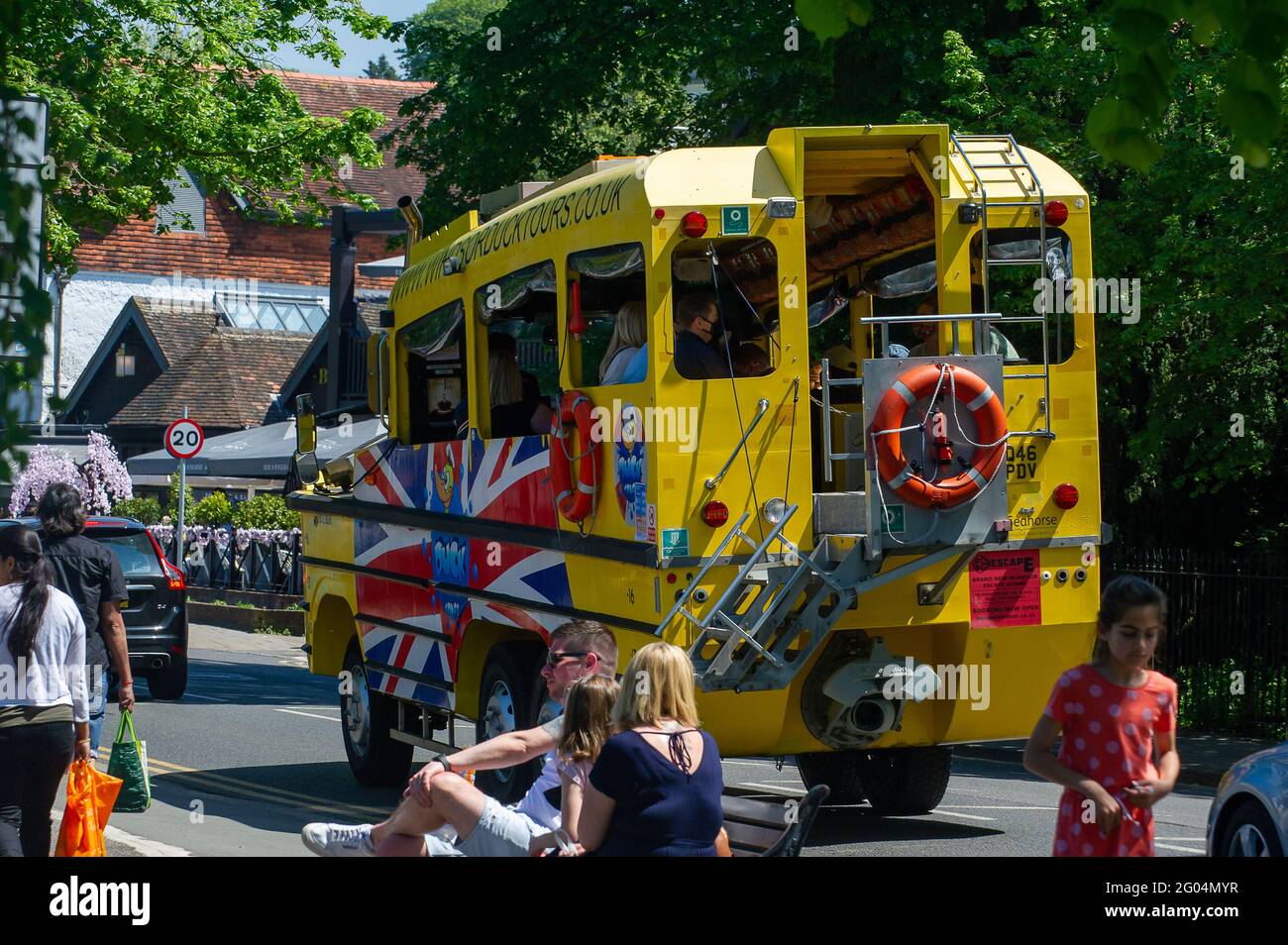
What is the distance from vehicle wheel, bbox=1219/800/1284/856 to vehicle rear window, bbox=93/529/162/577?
13.8 meters

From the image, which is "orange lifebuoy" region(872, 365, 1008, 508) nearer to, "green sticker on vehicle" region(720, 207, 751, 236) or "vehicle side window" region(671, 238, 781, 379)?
"vehicle side window" region(671, 238, 781, 379)

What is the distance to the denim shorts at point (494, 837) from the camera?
730cm


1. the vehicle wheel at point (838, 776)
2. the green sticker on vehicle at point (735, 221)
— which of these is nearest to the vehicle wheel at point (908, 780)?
the vehicle wheel at point (838, 776)

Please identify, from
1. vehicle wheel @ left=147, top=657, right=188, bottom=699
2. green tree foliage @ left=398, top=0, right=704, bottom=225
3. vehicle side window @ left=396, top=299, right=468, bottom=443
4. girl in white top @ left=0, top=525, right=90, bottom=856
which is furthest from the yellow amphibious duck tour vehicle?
green tree foliage @ left=398, top=0, right=704, bottom=225

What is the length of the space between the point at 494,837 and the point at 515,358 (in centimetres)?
503

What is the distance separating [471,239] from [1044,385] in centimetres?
414

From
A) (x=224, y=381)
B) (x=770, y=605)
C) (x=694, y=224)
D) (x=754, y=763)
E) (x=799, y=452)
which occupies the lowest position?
(x=754, y=763)

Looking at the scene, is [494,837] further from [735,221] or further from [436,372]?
[436,372]

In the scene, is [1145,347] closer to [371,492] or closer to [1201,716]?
[1201,716]

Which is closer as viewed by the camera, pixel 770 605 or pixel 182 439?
pixel 770 605

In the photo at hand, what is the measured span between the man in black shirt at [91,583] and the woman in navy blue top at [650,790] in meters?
4.52

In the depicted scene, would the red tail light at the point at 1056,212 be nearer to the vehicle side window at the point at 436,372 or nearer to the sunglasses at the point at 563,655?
the vehicle side window at the point at 436,372

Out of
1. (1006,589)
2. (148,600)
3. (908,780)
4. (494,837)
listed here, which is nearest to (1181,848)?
(908,780)

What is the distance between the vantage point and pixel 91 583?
1011 cm
